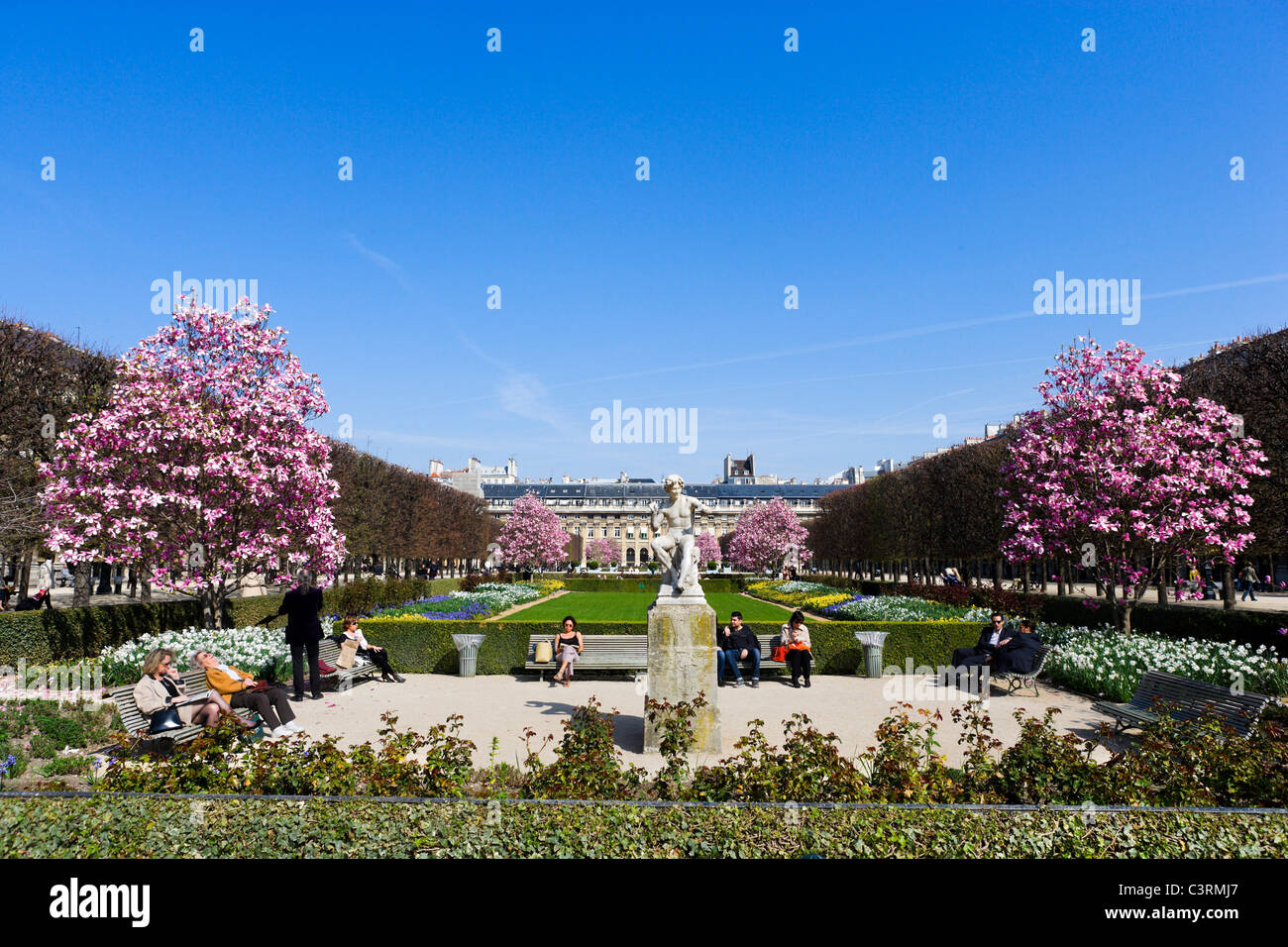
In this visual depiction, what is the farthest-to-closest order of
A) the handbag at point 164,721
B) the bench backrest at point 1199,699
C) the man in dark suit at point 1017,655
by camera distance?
the man in dark suit at point 1017,655
the handbag at point 164,721
the bench backrest at point 1199,699

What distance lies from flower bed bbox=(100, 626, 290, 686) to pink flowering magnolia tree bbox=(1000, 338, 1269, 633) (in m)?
15.7

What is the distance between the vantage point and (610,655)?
1580 cm

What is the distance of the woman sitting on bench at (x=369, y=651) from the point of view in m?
14.5

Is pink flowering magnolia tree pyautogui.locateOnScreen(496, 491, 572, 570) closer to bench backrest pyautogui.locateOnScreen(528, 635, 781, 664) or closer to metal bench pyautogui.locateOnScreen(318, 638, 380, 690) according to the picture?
metal bench pyautogui.locateOnScreen(318, 638, 380, 690)

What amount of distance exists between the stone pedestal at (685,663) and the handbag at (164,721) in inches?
202

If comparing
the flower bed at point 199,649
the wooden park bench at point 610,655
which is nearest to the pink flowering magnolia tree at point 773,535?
the wooden park bench at point 610,655

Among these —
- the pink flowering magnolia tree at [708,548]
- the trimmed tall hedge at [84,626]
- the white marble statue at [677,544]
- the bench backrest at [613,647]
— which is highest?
the white marble statue at [677,544]

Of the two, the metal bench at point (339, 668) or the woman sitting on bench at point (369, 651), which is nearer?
the metal bench at point (339, 668)

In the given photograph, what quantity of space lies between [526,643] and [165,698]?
320 inches

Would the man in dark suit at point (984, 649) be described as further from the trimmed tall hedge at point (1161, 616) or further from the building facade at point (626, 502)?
the building facade at point (626, 502)

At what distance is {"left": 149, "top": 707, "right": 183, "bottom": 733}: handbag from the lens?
838cm

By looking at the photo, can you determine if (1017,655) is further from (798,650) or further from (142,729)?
(142,729)

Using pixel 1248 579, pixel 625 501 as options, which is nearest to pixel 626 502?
pixel 625 501
